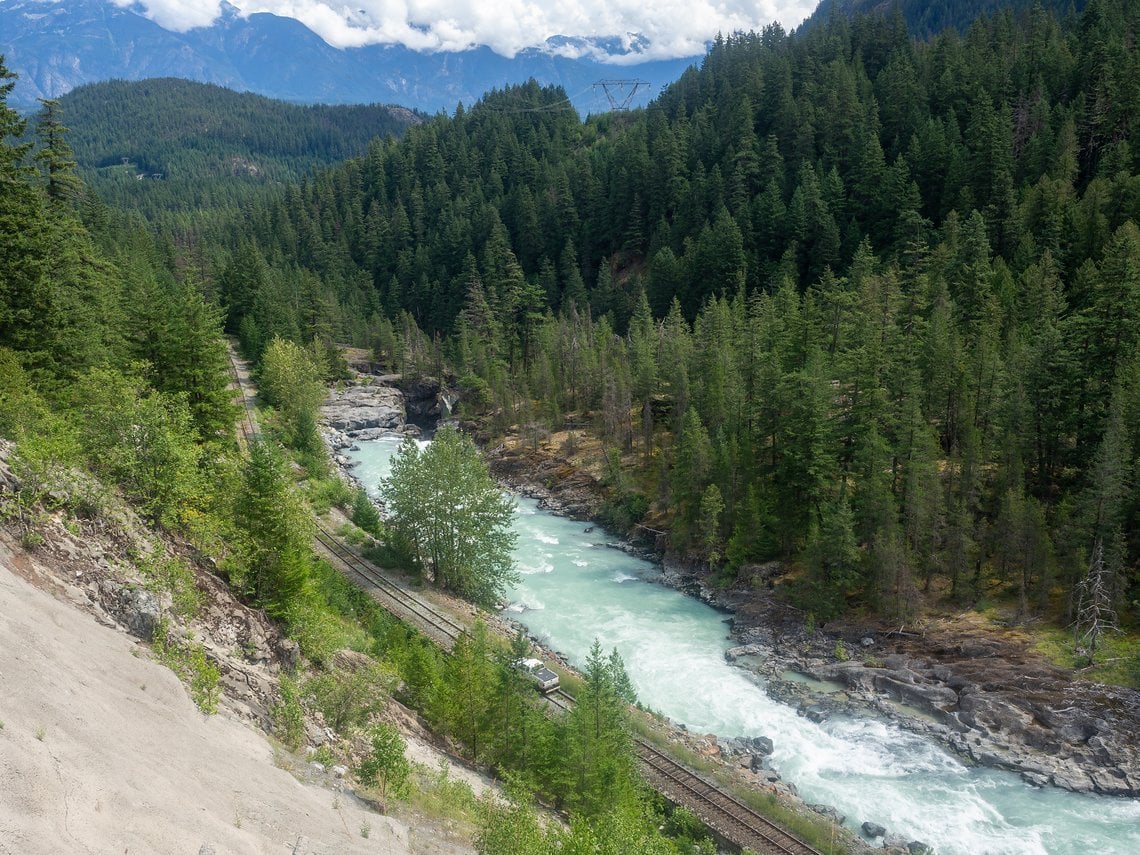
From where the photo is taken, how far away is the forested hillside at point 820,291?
40.4 meters

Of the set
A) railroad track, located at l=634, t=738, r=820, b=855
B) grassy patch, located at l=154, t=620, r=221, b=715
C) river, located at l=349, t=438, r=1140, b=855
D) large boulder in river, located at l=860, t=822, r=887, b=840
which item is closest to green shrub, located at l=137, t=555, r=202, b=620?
grassy patch, located at l=154, t=620, r=221, b=715

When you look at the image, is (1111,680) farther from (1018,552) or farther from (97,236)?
(97,236)

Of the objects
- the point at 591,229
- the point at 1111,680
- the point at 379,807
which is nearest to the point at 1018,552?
the point at 1111,680

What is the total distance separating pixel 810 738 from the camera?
32250 millimetres

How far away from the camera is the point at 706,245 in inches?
3556

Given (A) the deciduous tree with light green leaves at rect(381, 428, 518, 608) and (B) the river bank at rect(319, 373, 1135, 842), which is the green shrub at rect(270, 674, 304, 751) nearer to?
(B) the river bank at rect(319, 373, 1135, 842)

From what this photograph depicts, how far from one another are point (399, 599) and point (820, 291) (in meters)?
39.6

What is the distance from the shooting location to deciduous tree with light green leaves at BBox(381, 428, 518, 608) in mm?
40688

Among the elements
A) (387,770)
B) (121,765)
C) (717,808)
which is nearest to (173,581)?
(387,770)

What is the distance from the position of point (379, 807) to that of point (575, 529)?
41635 mm

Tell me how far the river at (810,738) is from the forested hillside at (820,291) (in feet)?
22.3

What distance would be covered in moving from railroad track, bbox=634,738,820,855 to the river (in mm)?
3572

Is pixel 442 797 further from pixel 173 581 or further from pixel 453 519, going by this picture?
pixel 453 519

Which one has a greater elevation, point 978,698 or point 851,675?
point 978,698
